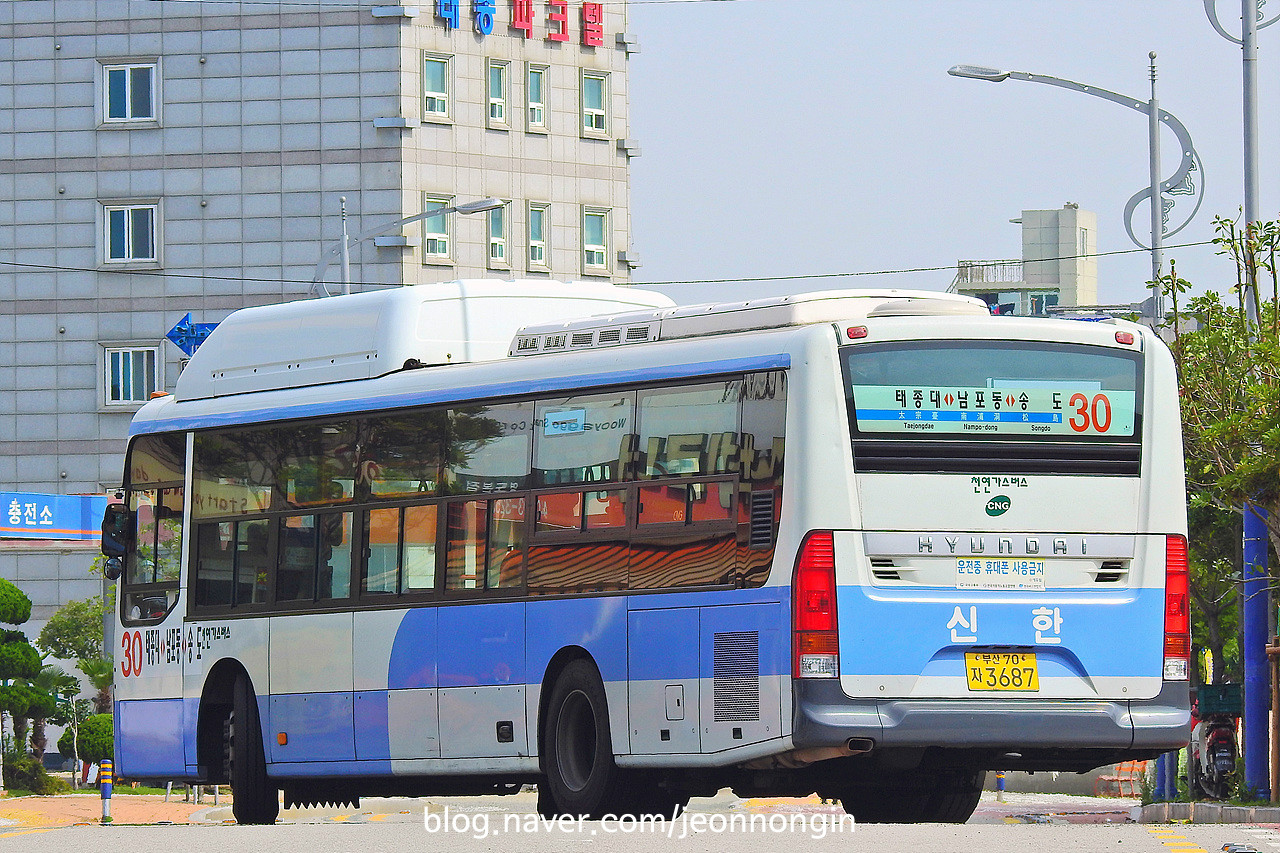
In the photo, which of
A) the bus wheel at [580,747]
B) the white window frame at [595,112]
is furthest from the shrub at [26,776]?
the bus wheel at [580,747]

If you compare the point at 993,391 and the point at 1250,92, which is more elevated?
the point at 1250,92

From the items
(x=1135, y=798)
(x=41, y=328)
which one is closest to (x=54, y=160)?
(x=41, y=328)

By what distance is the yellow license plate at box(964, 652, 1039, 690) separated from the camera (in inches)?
540

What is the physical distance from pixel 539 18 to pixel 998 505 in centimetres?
4735

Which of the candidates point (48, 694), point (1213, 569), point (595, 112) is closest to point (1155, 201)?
point (1213, 569)

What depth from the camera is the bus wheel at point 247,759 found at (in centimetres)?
1817

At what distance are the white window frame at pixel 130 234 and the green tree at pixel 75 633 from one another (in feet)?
29.1

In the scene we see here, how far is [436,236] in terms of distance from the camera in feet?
192

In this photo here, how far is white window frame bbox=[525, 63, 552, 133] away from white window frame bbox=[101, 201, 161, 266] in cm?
944

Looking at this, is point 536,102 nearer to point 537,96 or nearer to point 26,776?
point 537,96

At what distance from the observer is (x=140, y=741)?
19375 mm

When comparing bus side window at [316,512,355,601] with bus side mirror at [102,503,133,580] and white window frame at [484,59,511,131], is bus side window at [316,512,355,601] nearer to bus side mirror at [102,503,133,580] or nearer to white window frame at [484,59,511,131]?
bus side mirror at [102,503,133,580]

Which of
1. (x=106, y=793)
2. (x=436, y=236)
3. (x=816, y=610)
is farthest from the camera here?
(x=436, y=236)

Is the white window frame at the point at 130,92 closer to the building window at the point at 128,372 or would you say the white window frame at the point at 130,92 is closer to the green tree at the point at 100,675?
the building window at the point at 128,372
